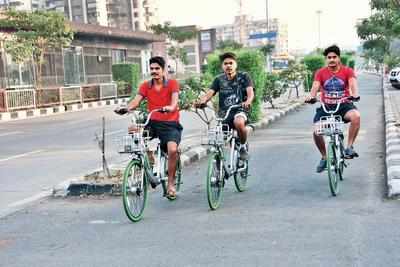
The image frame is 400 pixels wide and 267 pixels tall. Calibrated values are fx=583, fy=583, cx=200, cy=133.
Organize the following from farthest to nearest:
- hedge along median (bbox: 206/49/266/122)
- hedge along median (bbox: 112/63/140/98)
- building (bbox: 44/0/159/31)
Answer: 1. building (bbox: 44/0/159/31)
2. hedge along median (bbox: 112/63/140/98)
3. hedge along median (bbox: 206/49/266/122)

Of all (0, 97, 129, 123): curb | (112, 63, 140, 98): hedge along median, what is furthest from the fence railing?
(112, 63, 140, 98): hedge along median

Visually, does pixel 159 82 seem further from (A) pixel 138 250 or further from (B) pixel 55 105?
(B) pixel 55 105

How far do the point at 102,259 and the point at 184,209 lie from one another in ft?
5.90

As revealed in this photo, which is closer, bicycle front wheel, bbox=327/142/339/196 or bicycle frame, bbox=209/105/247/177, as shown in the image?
bicycle frame, bbox=209/105/247/177

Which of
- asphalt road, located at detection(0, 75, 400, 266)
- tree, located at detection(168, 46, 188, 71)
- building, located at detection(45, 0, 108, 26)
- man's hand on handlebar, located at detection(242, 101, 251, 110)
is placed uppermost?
building, located at detection(45, 0, 108, 26)

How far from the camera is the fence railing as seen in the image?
23.8 meters

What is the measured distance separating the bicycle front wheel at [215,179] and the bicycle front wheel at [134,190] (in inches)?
27.1

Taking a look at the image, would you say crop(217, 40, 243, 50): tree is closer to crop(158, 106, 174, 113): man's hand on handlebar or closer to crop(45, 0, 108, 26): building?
crop(158, 106, 174, 113): man's hand on handlebar

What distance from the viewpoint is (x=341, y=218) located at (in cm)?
566

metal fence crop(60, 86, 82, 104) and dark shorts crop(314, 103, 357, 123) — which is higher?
dark shorts crop(314, 103, 357, 123)

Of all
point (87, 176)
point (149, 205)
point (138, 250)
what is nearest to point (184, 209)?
point (149, 205)

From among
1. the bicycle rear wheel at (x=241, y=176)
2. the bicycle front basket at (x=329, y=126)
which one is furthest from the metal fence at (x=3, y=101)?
the bicycle front basket at (x=329, y=126)

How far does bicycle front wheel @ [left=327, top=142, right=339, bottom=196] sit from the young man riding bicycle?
3.38ft

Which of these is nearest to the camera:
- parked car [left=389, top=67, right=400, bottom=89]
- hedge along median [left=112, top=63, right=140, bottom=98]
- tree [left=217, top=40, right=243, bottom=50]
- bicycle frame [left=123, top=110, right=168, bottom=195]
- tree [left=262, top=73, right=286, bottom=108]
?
bicycle frame [left=123, top=110, right=168, bottom=195]
